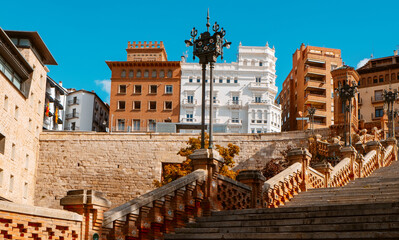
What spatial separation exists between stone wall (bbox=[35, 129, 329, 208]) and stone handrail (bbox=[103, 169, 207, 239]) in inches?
1544

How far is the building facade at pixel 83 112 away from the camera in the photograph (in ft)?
270

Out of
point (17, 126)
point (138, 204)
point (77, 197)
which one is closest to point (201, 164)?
point (138, 204)

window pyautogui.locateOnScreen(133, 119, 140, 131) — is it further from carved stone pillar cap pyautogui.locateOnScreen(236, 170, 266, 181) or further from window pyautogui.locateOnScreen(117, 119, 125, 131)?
carved stone pillar cap pyautogui.locateOnScreen(236, 170, 266, 181)

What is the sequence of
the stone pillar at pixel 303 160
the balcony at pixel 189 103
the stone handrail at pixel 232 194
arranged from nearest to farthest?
1. the stone handrail at pixel 232 194
2. the stone pillar at pixel 303 160
3. the balcony at pixel 189 103

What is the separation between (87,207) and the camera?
10.6 meters

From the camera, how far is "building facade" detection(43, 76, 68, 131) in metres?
76.6

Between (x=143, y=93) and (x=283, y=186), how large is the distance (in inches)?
2403

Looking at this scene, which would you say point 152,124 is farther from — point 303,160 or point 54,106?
point 303,160

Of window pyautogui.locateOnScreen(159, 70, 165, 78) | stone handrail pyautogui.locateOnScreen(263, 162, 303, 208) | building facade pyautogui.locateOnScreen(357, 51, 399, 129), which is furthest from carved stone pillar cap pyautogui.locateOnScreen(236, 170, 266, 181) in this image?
building facade pyautogui.locateOnScreen(357, 51, 399, 129)

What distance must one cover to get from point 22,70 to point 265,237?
40.2m

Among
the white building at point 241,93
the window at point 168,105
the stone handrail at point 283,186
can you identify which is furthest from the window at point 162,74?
the stone handrail at point 283,186

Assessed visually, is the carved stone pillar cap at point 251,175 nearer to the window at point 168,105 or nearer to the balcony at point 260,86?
the window at point 168,105

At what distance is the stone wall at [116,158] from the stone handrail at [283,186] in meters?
34.0

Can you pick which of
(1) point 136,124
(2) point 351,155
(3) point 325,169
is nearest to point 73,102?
(1) point 136,124
